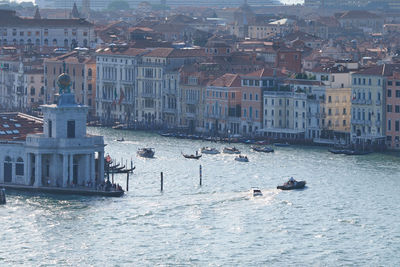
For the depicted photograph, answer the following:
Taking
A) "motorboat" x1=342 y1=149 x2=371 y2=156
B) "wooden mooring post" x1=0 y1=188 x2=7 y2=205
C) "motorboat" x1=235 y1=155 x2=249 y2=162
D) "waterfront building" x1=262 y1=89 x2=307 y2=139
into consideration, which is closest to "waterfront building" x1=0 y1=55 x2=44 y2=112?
"waterfront building" x1=262 y1=89 x2=307 y2=139

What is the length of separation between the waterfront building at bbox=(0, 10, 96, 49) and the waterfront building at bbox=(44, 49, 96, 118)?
2311cm

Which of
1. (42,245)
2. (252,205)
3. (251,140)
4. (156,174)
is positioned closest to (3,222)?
(42,245)

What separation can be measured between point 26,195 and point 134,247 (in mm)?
8771

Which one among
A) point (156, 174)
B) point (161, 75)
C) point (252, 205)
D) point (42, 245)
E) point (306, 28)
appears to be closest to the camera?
point (42, 245)

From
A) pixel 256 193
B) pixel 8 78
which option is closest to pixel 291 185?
pixel 256 193

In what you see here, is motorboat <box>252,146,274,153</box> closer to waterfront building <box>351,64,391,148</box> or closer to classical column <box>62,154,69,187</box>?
waterfront building <box>351,64,391,148</box>

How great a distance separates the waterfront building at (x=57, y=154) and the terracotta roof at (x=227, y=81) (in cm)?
2419

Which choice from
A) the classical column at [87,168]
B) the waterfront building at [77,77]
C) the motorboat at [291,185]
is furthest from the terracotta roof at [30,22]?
the classical column at [87,168]

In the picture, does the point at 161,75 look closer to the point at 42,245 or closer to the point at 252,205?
the point at 252,205

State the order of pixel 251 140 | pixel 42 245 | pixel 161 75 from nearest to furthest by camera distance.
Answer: pixel 42 245
pixel 251 140
pixel 161 75

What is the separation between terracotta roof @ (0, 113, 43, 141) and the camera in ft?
180

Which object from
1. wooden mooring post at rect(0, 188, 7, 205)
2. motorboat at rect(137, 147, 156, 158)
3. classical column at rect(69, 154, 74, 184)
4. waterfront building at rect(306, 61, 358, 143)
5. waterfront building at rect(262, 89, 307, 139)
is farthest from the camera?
waterfront building at rect(262, 89, 307, 139)

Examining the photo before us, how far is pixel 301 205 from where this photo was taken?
170 ft

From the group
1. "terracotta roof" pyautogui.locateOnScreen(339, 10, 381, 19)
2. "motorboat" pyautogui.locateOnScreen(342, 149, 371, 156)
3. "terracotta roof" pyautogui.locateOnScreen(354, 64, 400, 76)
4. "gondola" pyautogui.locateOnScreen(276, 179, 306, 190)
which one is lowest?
"gondola" pyautogui.locateOnScreen(276, 179, 306, 190)
